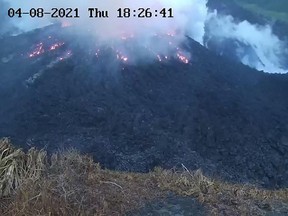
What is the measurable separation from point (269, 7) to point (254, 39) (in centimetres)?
1272

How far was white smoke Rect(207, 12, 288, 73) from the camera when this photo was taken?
141 feet

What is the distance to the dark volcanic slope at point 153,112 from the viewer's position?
20469 mm

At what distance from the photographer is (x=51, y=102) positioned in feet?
81.1

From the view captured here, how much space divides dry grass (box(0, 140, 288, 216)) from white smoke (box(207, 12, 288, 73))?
116 ft

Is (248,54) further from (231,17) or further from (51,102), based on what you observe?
(51,102)

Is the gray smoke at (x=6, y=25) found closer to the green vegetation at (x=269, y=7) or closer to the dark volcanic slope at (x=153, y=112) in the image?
the dark volcanic slope at (x=153, y=112)

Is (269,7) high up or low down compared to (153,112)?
down

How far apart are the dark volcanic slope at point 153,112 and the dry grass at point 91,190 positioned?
1115 cm

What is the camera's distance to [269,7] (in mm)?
57812

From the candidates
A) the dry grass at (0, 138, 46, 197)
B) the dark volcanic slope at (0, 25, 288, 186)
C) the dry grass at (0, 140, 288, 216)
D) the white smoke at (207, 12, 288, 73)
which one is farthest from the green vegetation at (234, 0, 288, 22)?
the dry grass at (0, 138, 46, 197)

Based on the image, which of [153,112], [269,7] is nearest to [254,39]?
[269,7]

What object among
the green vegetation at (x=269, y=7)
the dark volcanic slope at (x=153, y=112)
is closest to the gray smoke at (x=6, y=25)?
the dark volcanic slope at (x=153, y=112)

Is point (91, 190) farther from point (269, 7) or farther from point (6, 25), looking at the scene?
point (269, 7)

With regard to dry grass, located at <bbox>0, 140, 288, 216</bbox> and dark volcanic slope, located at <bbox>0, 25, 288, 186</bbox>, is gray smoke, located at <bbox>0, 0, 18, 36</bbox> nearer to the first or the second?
dark volcanic slope, located at <bbox>0, 25, 288, 186</bbox>
